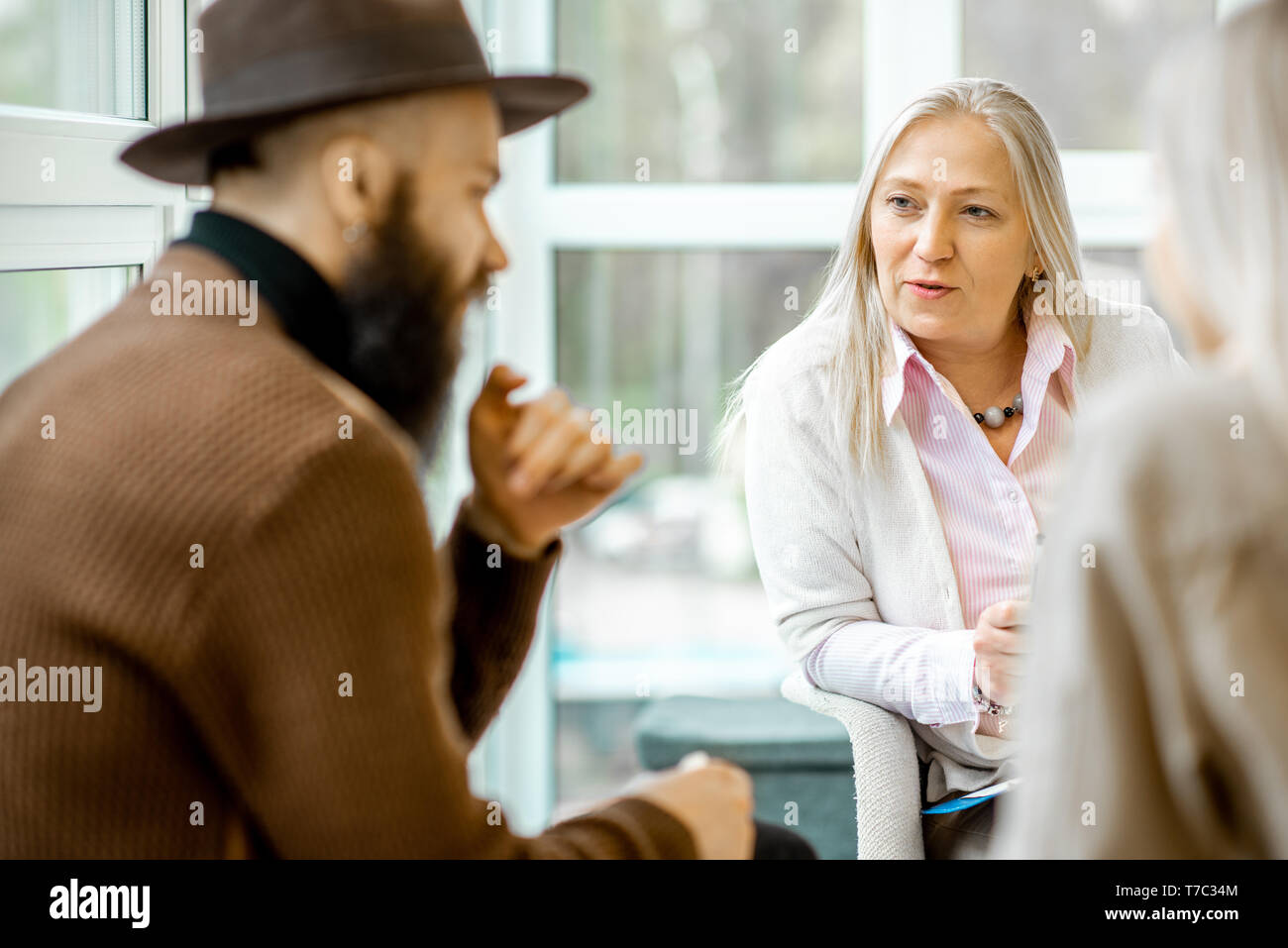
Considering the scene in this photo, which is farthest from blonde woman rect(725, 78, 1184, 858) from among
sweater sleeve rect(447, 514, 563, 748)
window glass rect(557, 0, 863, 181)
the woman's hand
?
window glass rect(557, 0, 863, 181)

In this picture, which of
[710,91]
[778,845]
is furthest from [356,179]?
[710,91]

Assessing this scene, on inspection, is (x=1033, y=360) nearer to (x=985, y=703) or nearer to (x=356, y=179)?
(x=985, y=703)

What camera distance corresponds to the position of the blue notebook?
1.54 m

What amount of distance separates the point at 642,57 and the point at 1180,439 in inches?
92.0

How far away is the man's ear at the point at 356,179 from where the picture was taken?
1.02 metres

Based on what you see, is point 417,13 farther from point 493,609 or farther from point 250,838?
point 250,838

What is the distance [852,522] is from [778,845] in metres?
0.55

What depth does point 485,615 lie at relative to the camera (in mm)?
1274

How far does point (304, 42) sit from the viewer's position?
104 cm

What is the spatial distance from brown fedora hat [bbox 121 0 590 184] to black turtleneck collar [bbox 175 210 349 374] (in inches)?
3.8

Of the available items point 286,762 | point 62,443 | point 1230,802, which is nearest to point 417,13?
point 62,443

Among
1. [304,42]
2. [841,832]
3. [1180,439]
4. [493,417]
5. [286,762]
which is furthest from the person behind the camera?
[841,832]

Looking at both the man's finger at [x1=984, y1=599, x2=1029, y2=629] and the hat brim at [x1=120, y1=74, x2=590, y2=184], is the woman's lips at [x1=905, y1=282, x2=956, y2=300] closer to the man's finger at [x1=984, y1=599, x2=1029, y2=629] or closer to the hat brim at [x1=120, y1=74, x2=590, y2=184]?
the man's finger at [x1=984, y1=599, x2=1029, y2=629]
